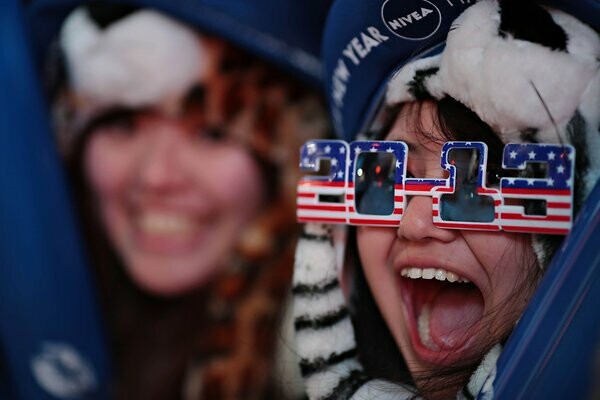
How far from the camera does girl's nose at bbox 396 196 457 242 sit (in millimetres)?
698

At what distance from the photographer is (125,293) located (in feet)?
4.93

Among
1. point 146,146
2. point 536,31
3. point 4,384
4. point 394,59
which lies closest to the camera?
point 536,31

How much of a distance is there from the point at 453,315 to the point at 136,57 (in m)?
0.86

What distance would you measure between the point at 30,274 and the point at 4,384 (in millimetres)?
277

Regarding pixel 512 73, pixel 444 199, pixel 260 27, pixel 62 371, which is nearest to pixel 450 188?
pixel 444 199

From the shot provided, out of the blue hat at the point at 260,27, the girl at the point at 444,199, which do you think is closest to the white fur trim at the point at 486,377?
the girl at the point at 444,199

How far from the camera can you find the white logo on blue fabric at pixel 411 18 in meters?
0.72

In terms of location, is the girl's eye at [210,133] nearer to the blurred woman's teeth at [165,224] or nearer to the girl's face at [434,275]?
the blurred woman's teeth at [165,224]

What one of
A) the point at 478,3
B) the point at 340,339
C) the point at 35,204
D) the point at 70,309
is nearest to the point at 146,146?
the point at 35,204

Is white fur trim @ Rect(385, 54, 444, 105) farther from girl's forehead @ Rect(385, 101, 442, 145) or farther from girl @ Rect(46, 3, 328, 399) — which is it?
girl @ Rect(46, 3, 328, 399)

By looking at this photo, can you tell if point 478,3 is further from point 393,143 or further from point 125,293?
point 125,293

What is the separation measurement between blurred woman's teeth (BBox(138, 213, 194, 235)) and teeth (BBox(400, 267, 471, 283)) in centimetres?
77

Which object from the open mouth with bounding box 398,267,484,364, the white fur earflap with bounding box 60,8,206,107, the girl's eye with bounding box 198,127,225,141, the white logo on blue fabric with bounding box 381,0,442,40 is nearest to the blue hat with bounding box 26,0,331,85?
the white fur earflap with bounding box 60,8,206,107

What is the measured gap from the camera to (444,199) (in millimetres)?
696
